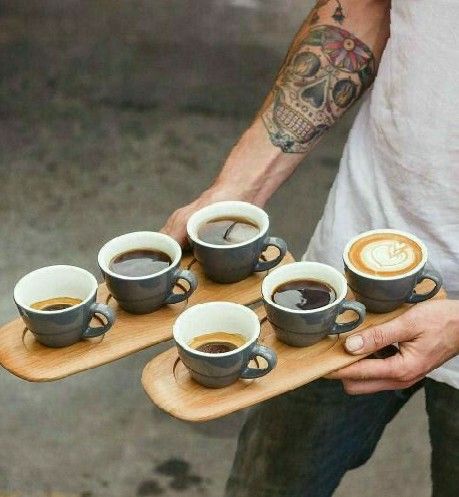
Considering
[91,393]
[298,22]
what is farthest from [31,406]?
[298,22]

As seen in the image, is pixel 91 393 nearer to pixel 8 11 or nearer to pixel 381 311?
pixel 381 311

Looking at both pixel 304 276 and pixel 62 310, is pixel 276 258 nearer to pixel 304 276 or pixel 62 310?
pixel 304 276

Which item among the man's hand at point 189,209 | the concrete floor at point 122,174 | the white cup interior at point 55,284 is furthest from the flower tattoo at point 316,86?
the concrete floor at point 122,174

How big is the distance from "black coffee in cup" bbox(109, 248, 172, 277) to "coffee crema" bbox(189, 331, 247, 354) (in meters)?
0.13

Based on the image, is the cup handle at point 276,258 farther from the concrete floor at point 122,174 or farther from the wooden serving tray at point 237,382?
the concrete floor at point 122,174

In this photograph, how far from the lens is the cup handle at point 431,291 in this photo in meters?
1.42

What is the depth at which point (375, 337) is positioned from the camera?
1.34 meters

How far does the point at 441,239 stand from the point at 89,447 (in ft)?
4.39

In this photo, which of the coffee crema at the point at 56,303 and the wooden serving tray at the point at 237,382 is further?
the coffee crema at the point at 56,303

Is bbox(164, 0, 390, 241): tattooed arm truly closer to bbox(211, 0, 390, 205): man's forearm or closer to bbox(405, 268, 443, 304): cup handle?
bbox(211, 0, 390, 205): man's forearm

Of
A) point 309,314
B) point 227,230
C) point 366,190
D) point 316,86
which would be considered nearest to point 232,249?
point 227,230

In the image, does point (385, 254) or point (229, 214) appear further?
point (229, 214)

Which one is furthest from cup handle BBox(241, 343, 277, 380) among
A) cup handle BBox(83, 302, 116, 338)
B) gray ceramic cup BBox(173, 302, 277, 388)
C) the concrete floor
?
the concrete floor

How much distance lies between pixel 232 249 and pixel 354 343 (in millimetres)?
239
